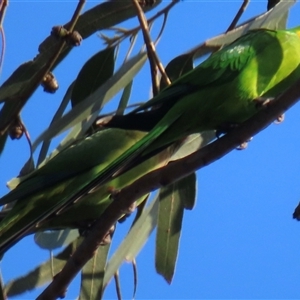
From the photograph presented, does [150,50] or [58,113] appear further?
[58,113]

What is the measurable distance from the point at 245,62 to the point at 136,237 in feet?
1.97

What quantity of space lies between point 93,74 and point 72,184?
352 millimetres

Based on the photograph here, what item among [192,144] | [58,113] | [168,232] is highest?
[58,113]

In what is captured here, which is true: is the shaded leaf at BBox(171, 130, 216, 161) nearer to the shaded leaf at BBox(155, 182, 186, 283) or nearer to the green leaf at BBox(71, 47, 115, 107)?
the shaded leaf at BBox(155, 182, 186, 283)

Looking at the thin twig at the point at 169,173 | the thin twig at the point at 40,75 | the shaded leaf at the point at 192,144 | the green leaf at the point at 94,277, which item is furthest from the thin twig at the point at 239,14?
the green leaf at the point at 94,277

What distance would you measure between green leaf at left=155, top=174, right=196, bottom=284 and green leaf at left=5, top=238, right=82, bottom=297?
0.29 metres

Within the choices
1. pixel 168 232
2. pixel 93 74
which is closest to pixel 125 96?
pixel 93 74

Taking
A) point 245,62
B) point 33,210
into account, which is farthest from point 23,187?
point 245,62

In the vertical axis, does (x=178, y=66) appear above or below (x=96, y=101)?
above

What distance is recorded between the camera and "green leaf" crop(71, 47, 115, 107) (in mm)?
2127

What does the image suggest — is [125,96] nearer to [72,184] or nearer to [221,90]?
[72,184]

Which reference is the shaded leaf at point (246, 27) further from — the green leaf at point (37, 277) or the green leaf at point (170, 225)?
the green leaf at point (37, 277)

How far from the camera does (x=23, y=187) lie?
1.96m

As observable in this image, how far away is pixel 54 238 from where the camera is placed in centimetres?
215
